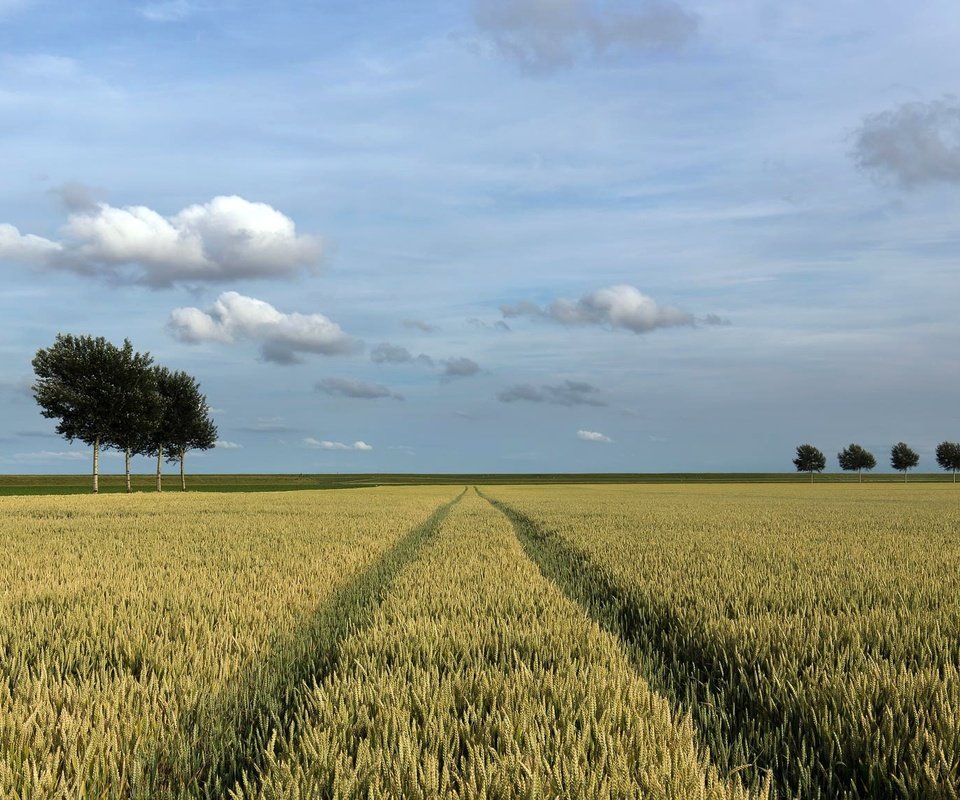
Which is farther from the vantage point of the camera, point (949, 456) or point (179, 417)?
point (949, 456)

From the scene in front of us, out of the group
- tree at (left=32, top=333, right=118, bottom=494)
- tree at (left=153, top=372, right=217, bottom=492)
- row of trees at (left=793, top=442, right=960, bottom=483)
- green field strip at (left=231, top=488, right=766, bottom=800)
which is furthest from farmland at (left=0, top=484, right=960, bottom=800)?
row of trees at (left=793, top=442, right=960, bottom=483)

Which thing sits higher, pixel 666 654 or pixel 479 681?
pixel 479 681

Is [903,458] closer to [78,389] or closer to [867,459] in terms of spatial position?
[867,459]

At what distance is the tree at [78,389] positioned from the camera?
54.2 meters

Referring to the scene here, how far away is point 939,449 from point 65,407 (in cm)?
17613

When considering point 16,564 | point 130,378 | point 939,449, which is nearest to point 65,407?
point 130,378

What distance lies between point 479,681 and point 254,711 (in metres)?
1.44

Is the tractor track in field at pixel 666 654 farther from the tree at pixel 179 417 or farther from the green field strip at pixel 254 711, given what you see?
the tree at pixel 179 417

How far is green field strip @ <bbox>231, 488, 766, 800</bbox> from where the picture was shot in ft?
9.28

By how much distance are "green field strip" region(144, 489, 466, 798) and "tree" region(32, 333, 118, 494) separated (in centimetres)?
5639

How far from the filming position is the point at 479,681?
13.9ft

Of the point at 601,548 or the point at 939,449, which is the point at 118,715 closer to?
the point at 601,548

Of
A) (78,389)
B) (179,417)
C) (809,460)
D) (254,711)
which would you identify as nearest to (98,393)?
(78,389)

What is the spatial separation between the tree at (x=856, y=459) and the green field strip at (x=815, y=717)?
187 meters
